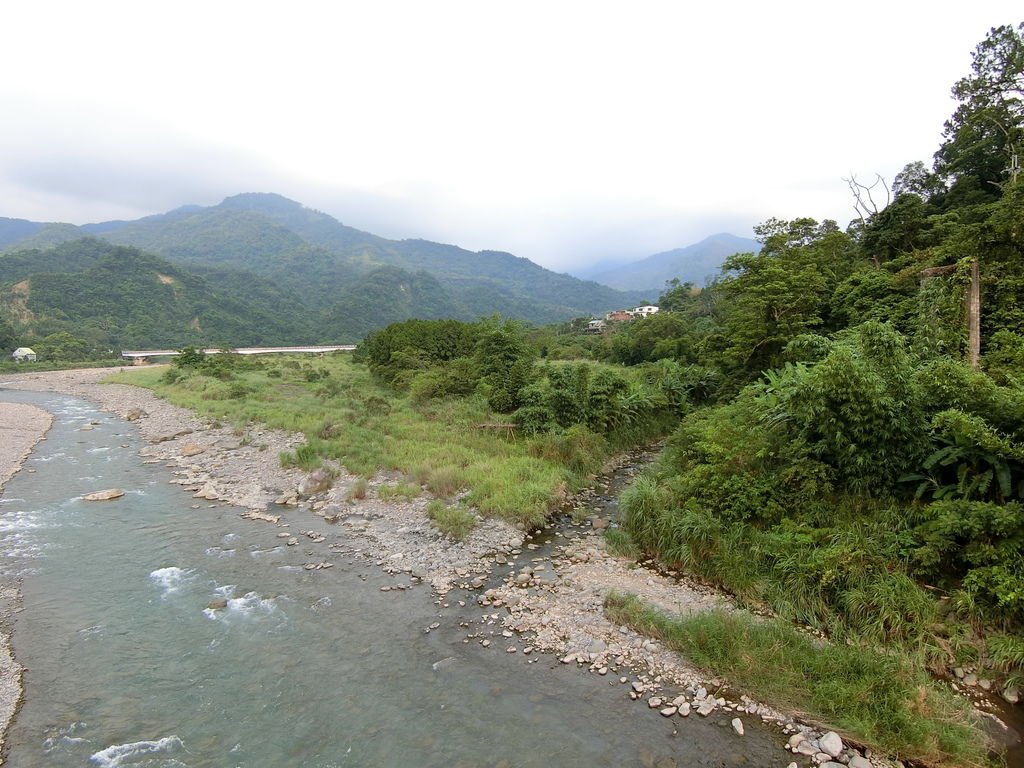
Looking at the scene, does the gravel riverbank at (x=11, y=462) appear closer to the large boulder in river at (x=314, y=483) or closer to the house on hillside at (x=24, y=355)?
the large boulder in river at (x=314, y=483)

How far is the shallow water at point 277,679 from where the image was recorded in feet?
23.5

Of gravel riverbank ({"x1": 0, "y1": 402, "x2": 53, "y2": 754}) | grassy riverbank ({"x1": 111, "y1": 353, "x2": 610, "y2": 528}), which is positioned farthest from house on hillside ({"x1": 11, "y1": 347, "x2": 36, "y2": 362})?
grassy riverbank ({"x1": 111, "y1": 353, "x2": 610, "y2": 528})

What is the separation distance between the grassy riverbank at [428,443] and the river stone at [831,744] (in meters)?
8.63

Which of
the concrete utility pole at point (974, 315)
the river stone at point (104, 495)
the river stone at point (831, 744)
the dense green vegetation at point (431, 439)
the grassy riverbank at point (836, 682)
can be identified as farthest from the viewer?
the river stone at point (104, 495)

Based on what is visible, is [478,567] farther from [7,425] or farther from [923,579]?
[7,425]

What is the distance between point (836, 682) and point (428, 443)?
16367 millimetres

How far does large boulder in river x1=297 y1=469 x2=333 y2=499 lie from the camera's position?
17562 mm

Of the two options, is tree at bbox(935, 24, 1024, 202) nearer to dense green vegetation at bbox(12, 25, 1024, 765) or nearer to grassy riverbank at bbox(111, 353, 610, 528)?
dense green vegetation at bbox(12, 25, 1024, 765)

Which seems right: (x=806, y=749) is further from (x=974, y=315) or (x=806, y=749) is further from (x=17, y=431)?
(x=17, y=431)

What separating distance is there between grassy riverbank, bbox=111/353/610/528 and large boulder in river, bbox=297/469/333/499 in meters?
1.12

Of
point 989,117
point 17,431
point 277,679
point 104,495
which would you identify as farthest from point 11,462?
point 989,117

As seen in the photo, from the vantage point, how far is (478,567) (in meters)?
12.4

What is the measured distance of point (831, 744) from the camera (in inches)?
271

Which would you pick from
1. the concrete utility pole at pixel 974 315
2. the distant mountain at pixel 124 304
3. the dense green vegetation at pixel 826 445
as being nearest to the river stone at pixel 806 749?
the dense green vegetation at pixel 826 445
